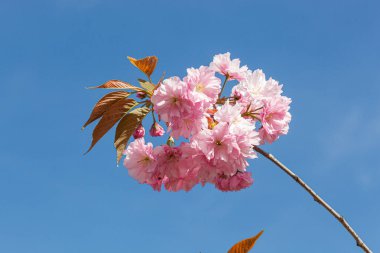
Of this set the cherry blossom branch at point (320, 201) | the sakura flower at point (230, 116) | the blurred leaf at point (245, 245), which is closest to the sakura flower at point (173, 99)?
the sakura flower at point (230, 116)

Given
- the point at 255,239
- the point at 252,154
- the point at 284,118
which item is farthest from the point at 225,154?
the point at 255,239

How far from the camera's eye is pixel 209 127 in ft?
8.32

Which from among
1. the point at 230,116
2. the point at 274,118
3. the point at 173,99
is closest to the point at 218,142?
the point at 230,116

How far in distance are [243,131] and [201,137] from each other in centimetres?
20

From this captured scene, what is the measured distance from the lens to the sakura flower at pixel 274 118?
2.59 meters

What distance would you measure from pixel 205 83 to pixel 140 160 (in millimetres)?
577

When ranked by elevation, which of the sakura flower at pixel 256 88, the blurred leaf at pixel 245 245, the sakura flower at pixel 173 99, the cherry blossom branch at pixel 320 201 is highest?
the sakura flower at pixel 256 88

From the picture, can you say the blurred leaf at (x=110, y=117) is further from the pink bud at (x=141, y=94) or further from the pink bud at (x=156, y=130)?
the pink bud at (x=156, y=130)

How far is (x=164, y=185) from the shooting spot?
9.14ft

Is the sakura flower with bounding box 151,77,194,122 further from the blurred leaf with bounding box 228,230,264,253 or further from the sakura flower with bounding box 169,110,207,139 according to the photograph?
the blurred leaf with bounding box 228,230,264,253

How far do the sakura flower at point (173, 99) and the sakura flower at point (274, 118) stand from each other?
1.52ft

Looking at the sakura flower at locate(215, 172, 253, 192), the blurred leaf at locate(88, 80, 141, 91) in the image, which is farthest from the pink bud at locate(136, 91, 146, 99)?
the sakura flower at locate(215, 172, 253, 192)

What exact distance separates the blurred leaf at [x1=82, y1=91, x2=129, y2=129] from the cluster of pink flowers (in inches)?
8.9

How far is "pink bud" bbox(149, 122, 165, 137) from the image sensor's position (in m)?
2.90
